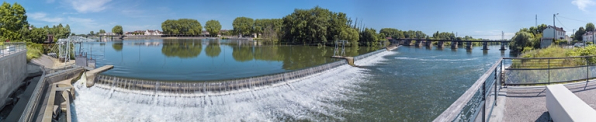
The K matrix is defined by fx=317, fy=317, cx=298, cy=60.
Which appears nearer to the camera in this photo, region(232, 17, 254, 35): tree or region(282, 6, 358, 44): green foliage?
region(282, 6, 358, 44): green foliage

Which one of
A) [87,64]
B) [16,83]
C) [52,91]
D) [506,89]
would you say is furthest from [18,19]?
[506,89]

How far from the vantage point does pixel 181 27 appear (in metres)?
134

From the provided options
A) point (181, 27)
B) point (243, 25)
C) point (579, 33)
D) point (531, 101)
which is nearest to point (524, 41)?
point (579, 33)

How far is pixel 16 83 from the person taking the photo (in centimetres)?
1236

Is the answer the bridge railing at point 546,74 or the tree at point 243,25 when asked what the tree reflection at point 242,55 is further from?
the tree at point 243,25

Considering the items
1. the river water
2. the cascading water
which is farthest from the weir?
the river water

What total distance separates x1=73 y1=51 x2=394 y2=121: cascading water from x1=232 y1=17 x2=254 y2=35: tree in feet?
354

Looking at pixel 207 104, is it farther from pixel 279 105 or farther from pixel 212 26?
pixel 212 26

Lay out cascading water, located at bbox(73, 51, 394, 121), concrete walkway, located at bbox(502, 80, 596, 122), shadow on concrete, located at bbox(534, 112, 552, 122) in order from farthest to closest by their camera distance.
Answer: cascading water, located at bbox(73, 51, 394, 121)
concrete walkway, located at bbox(502, 80, 596, 122)
shadow on concrete, located at bbox(534, 112, 552, 122)

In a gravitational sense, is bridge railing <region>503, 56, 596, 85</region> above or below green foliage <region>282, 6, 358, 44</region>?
below

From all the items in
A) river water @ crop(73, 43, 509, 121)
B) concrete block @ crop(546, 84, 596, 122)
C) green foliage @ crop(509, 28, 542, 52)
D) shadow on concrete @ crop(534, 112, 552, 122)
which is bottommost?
river water @ crop(73, 43, 509, 121)

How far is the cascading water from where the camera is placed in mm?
9656

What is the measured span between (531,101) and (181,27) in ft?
459

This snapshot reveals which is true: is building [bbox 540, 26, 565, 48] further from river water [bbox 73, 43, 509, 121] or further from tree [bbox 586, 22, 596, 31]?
river water [bbox 73, 43, 509, 121]
